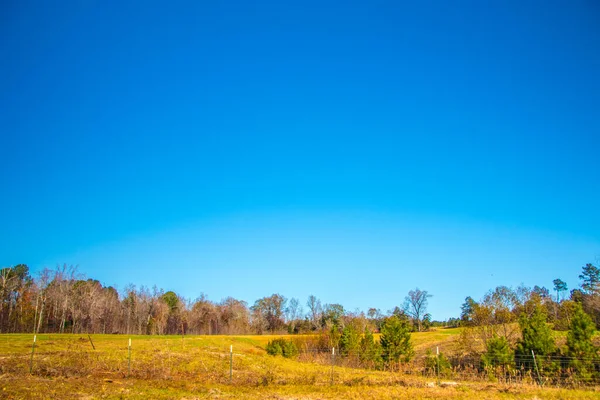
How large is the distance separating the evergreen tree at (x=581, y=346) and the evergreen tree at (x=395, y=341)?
1368 cm

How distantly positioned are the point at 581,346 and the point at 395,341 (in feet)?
49.3

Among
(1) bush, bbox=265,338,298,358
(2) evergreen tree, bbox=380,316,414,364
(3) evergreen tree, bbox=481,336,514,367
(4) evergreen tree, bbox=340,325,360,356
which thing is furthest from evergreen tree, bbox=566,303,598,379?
(1) bush, bbox=265,338,298,358

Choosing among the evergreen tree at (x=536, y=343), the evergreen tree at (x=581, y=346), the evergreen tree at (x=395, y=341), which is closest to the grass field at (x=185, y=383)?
the evergreen tree at (x=581, y=346)

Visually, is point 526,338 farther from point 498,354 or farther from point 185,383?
point 185,383

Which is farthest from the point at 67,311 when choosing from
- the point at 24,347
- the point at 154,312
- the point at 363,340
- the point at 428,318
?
the point at 428,318

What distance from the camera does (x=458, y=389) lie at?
1866 cm

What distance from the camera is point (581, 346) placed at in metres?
25.1

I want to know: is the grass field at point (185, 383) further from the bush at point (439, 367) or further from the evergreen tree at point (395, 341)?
the evergreen tree at point (395, 341)

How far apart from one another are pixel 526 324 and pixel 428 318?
8423 centimetres

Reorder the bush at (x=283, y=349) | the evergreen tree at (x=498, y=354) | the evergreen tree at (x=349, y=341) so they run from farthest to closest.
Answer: the evergreen tree at (x=349, y=341), the bush at (x=283, y=349), the evergreen tree at (x=498, y=354)

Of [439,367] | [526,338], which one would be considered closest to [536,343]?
[526,338]

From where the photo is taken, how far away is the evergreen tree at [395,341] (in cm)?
3610

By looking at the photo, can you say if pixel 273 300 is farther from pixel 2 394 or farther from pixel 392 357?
pixel 2 394

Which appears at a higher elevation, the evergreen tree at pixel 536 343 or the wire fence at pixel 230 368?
the evergreen tree at pixel 536 343
